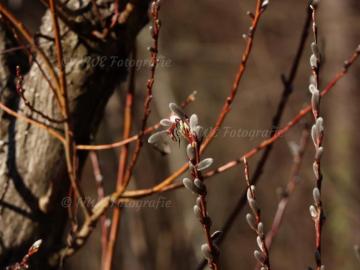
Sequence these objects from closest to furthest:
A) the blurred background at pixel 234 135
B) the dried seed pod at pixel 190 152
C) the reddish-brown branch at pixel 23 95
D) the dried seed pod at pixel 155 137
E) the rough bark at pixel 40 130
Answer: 1. the dried seed pod at pixel 190 152
2. the dried seed pod at pixel 155 137
3. the reddish-brown branch at pixel 23 95
4. the rough bark at pixel 40 130
5. the blurred background at pixel 234 135

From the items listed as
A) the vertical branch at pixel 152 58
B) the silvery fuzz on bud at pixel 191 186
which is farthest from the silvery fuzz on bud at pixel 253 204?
the vertical branch at pixel 152 58

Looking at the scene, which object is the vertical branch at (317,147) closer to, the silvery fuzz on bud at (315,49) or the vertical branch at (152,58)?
the silvery fuzz on bud at (315,49)

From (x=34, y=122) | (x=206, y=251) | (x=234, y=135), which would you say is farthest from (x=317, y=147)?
(x=234, y=135)

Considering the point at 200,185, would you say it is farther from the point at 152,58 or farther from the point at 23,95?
the point at 23,95

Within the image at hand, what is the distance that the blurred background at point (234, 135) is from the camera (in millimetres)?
4703

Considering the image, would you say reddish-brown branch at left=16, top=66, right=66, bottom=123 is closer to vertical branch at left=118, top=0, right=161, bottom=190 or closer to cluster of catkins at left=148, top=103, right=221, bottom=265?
vertical branch at left=118, top=0, right=161, bottom=190

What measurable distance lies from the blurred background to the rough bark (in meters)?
2.01

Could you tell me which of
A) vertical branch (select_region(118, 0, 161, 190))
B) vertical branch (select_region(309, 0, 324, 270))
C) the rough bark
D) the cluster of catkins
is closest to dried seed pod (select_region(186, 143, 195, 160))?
the cluster of catkins

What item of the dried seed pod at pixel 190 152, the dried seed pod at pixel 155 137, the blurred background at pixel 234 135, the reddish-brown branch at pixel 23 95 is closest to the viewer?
the dried seed pod at pixel 190 152

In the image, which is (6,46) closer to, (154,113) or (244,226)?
(154,113)

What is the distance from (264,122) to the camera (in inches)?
336

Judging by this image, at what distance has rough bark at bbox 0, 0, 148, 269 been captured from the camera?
61.5 inches

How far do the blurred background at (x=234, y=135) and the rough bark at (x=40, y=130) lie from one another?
6.60 ft

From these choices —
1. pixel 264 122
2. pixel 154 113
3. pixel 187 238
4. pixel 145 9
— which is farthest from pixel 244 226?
pixel 145 9
